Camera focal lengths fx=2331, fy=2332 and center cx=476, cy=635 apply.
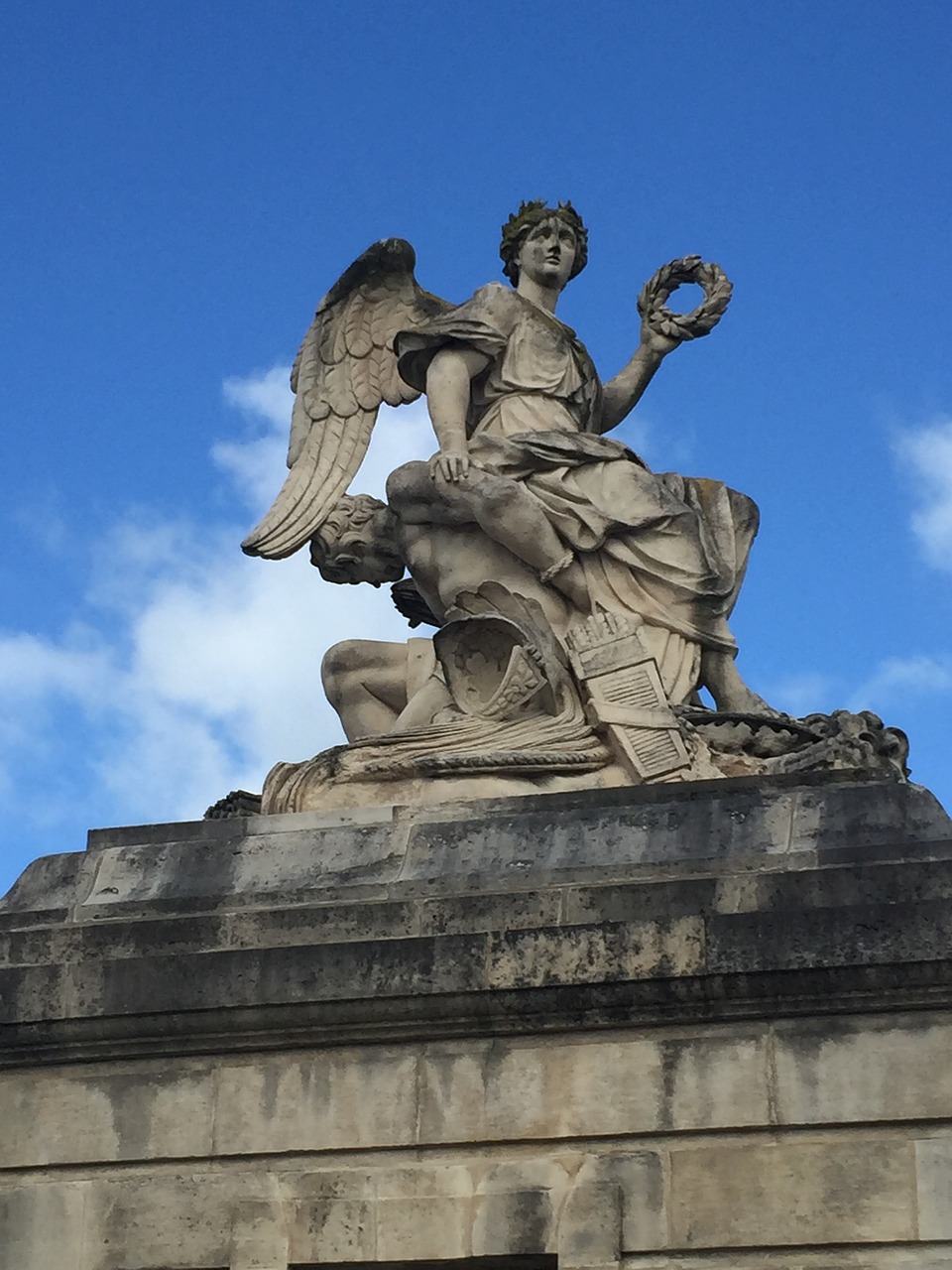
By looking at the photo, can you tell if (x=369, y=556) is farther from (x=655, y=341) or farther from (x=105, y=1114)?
(x=105, y=1114)

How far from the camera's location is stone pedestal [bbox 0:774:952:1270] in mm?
10148

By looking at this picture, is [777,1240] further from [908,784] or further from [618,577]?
[618,577]

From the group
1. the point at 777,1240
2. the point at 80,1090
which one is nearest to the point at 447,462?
the point at 80,1090

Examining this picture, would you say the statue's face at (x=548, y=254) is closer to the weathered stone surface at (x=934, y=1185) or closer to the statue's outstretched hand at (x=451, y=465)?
the statue's outstretched hand at (x=451, y=465)

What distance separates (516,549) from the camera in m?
13.1

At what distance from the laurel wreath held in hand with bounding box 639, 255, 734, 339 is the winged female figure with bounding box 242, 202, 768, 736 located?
0.05ft

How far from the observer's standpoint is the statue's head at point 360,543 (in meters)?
13.9

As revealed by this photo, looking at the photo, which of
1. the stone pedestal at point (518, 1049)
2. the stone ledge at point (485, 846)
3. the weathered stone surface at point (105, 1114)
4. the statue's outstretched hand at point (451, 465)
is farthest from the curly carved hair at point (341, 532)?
the weathered stone surface at point (105, 1114)

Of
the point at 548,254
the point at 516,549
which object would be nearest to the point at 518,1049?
the point at 516,549

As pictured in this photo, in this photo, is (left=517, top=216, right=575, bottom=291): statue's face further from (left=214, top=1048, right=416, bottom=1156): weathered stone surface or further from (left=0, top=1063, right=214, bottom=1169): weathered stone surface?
(left=0, top=1063, right=214, bottom=1169): weathered stone surface

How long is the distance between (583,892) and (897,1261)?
2.18 meters

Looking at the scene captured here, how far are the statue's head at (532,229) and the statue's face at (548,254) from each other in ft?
0.10

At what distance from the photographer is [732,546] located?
1359 centimetres

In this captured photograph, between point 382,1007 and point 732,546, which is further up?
point 732,546
